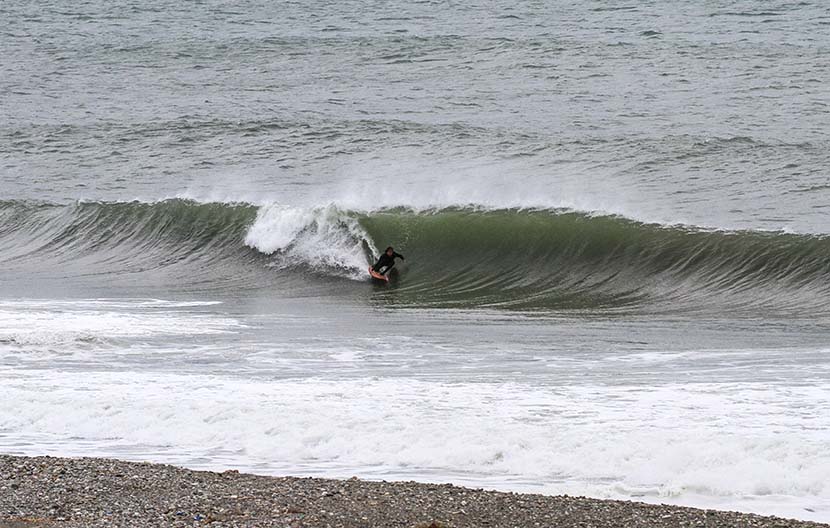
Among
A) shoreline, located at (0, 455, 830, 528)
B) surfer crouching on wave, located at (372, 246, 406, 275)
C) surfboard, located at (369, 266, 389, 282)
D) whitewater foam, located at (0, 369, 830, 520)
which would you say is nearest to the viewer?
shoreline, located at (0, 455, 830, 528)

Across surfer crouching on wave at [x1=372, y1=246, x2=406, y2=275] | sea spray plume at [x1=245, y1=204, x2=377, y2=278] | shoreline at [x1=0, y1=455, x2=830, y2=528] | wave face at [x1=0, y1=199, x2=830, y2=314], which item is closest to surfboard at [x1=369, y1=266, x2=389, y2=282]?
surfer crouching on wave at [x1=372, y1=246, x2=406, y2=275]

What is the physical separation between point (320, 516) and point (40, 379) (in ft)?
17.2

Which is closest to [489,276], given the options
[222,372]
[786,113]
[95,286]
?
[95,286]

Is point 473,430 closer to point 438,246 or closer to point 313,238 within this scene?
point 438,246

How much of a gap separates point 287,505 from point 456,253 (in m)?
12.9

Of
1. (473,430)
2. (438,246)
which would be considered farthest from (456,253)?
(473,430)

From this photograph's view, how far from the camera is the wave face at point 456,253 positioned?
17609 millimetres

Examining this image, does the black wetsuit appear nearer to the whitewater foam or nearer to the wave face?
the wave face

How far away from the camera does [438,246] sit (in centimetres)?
2106

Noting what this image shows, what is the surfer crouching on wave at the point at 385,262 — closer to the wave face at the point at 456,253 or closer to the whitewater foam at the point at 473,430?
the wave face at the point at 456,253

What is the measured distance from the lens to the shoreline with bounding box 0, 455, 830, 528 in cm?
780

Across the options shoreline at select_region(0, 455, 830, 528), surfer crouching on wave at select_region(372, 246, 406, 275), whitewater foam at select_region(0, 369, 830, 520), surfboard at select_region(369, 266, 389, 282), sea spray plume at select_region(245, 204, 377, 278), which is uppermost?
Answer: sea spray plume at select_region(245, 204, 377, 278)

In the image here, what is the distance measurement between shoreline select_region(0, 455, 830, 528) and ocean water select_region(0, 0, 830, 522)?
457mm

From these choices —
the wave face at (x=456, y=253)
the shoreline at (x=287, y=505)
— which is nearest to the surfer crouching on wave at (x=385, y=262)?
the wave face at (x=456, y=253)
